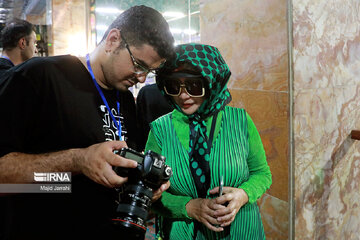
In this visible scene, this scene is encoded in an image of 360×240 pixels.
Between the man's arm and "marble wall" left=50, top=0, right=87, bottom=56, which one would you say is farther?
"marble wall" left=50, top=0, right=87, bottom=56

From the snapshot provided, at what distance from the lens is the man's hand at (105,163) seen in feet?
3.58

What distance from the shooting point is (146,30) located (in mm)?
1462

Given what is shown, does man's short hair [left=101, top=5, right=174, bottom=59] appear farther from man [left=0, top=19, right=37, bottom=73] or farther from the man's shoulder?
man [left=0, top=19, right=37, bottom=73]

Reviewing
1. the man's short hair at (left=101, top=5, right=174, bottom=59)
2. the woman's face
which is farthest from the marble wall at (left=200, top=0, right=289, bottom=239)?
the man's short hair at (left=101, top=5, right=174, bottom=59)

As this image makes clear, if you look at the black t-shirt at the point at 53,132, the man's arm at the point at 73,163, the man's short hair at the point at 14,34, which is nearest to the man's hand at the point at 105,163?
the man's arm at the point at 73,163

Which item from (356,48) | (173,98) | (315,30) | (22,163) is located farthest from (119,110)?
(356,48)

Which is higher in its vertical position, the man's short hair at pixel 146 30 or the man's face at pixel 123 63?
the man's short hair at pixel 146 30

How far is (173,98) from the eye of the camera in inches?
64.6

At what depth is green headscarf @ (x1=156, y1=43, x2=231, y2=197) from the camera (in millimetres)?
1527

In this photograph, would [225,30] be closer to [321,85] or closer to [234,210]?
[321,85]

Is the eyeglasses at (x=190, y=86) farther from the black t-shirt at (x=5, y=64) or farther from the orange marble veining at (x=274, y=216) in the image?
the black t-shirt at (x=5, y=64)

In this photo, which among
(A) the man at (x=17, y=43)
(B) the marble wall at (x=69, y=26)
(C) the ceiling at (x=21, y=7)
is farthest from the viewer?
(C) the ceiling at (x=21, y=7)

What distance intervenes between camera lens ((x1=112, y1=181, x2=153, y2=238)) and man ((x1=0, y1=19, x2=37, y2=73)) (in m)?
2.56

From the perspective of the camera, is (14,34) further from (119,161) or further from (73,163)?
(119,161)
